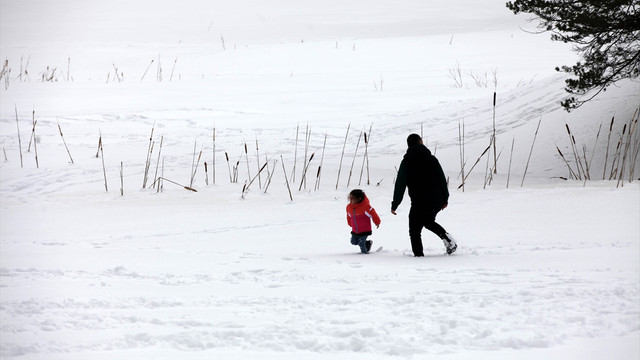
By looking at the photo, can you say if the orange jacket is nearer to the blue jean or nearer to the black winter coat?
the blue jean

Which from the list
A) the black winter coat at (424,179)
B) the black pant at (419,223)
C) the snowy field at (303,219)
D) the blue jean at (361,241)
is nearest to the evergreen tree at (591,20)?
the snowy field at (303,219)

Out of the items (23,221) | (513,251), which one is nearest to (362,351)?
(513,251)

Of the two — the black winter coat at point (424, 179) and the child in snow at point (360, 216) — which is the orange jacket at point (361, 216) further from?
the black winter coat at point (424, 179)

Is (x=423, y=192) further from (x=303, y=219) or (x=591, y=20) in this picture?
(x=591, y=20)

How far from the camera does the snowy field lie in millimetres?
5145

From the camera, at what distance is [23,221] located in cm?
1052

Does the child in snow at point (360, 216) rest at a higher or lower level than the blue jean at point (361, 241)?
higher

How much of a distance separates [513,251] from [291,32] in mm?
40079

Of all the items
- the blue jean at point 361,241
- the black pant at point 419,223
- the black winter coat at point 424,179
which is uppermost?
the black winter coat at point 424,179

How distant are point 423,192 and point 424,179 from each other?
0.13m

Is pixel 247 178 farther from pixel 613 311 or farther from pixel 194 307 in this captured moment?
pixel 613 311

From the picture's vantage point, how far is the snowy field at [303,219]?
514cm

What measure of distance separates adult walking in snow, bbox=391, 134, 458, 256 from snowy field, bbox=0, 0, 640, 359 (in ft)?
1.02

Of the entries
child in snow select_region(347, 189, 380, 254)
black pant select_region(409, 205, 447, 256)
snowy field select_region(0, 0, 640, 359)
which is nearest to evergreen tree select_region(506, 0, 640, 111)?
snowy field select_region(0, 0, 640, 359)
